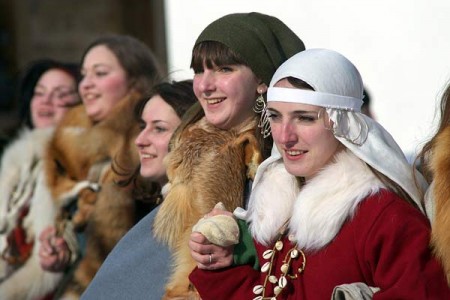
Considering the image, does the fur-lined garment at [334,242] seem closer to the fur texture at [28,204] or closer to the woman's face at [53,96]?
the fur texture at [28,204]

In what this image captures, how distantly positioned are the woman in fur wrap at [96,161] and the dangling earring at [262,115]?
1.44 meters

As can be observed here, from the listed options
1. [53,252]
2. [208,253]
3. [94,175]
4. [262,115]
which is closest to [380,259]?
[208,253]

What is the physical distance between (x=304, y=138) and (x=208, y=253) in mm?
450

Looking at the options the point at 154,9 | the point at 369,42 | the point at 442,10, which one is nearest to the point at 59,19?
the point at 154,9

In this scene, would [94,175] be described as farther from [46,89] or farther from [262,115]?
[262,115]

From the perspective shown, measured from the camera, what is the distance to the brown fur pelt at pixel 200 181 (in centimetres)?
379

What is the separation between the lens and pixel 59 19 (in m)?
11.6

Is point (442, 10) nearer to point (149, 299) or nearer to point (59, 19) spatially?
point (149, 299)

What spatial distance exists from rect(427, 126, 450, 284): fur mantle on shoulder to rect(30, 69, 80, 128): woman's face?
3231 mm

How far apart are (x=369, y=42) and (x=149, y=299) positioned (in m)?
3.43

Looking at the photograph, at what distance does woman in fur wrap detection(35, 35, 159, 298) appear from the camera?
5.27 metres

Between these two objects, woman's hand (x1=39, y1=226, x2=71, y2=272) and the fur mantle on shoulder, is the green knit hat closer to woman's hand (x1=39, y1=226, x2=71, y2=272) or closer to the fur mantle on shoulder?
the fur mantle on shoulder

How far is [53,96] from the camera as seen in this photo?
20.1ft

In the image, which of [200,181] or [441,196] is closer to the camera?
[441,196]
